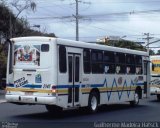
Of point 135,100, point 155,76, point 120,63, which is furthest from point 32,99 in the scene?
point 155,76

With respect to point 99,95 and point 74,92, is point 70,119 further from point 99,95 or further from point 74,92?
point 99,95

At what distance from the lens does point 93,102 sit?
2273 centimetres

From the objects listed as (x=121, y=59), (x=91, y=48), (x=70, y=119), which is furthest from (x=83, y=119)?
(x=121, y=59)

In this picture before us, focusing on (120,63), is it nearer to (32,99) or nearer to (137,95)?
(137,95)

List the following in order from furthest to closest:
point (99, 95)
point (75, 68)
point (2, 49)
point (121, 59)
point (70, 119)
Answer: point (2, 49) → point (121, 59) → point (99, 95) → point (75, 68) → point (70, 119)

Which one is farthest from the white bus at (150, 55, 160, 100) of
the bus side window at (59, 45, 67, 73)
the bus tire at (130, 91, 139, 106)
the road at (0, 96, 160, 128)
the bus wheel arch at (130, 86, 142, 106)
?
the bus side window at (59, 45, 67, 73)

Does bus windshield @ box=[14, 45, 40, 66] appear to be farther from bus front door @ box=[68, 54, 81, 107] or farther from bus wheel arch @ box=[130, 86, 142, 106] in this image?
bus wheel arch @ box=[130, 86, 142, 106]

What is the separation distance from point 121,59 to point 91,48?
356 centimetres

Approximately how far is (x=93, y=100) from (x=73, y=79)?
213 cm

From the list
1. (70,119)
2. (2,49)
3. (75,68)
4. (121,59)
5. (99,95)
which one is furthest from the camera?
(2,49)

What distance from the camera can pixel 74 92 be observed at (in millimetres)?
21062

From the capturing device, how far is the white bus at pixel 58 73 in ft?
65.0

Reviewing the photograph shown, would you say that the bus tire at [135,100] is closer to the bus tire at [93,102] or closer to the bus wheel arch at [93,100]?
the bus wheel arch at [93,100]

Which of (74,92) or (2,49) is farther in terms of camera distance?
(2,49)
